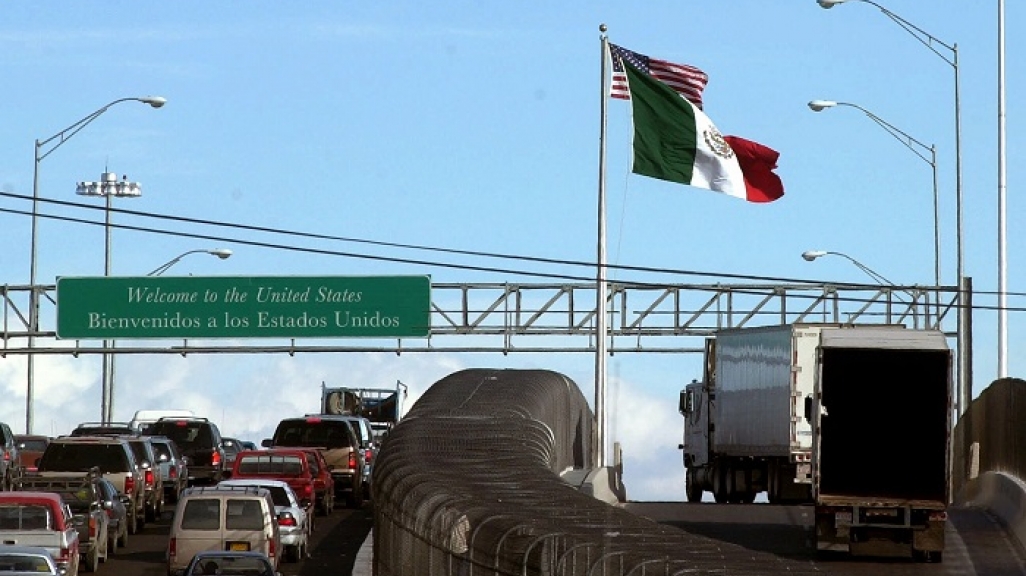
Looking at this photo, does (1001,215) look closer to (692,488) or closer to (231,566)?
(692,488)

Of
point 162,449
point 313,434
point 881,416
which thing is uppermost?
point 881,416

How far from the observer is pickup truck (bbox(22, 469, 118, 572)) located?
33.3 m

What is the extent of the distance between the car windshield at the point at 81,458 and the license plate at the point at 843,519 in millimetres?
14083

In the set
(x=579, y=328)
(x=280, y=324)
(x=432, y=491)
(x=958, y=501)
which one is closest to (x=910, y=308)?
(x=579, y=328)

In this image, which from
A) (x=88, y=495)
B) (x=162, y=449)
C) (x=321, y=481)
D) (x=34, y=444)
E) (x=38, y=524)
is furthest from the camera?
(x=34, y=444)

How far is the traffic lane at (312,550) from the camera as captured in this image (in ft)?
113

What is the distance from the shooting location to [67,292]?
6631cm

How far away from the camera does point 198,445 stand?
54.2m

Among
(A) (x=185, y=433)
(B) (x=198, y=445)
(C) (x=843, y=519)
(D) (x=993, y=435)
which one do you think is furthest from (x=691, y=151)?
(A) (x=185, y=433)

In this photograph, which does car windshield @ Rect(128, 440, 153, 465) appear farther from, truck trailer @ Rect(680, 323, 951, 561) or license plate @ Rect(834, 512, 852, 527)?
license plate @ Rect(834, 512, 852, 527)

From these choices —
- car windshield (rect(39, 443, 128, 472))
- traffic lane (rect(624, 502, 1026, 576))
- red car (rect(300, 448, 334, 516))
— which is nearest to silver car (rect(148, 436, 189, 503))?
red car (rect(300, 448, 334, 516))

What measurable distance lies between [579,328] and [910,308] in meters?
9.41

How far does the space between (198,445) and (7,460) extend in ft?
23.7

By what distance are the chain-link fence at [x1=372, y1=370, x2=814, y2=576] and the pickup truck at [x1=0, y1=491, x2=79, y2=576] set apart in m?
4.93
